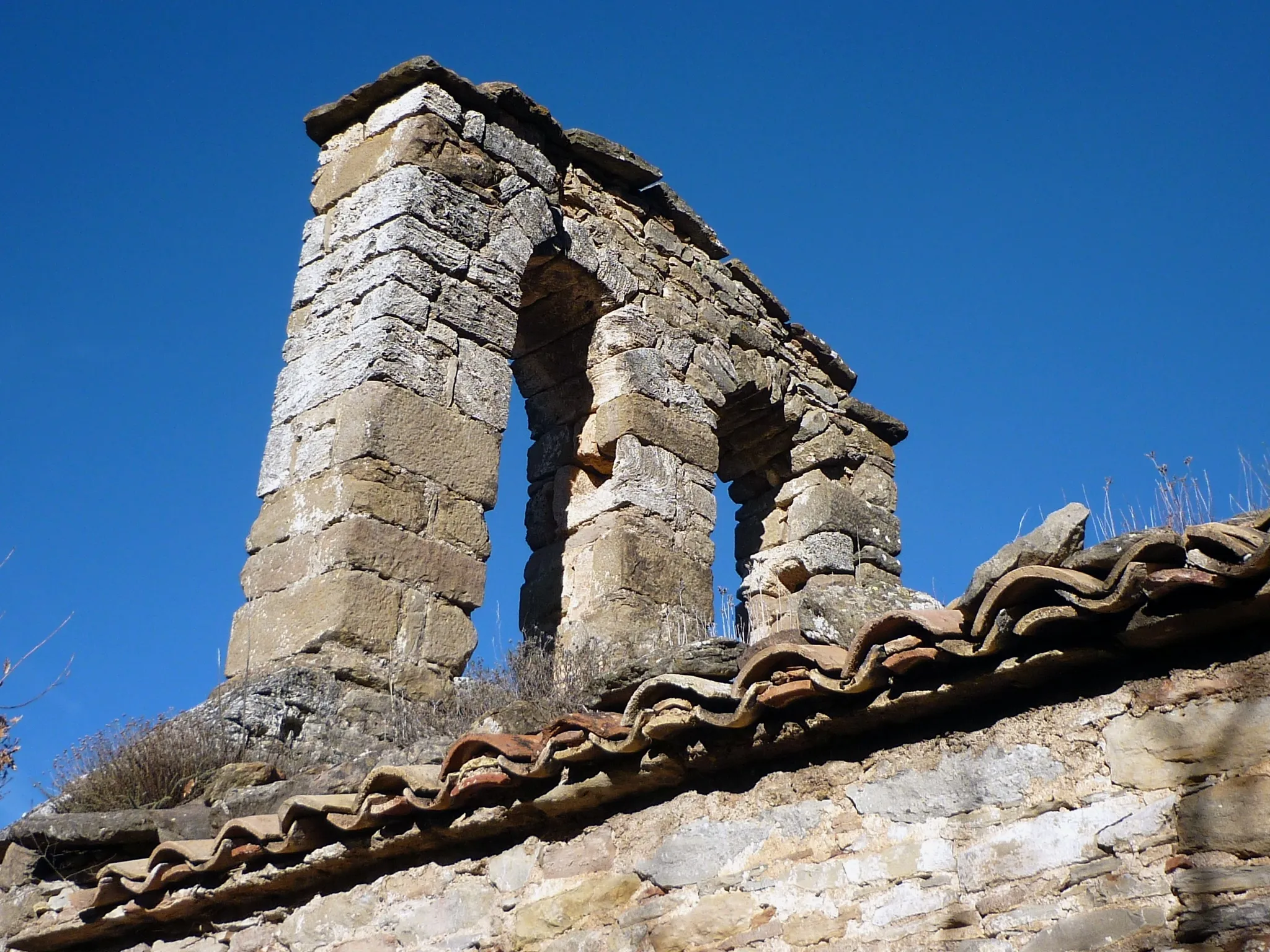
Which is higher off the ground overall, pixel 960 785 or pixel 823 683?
pixel 823 683

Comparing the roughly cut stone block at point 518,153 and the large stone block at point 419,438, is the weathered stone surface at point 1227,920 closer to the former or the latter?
the large stone block at point 419,438

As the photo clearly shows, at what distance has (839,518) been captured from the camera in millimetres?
8906

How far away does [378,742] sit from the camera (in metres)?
5.29

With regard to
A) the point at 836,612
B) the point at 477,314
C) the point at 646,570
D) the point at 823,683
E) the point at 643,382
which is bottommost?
the point at 823,683

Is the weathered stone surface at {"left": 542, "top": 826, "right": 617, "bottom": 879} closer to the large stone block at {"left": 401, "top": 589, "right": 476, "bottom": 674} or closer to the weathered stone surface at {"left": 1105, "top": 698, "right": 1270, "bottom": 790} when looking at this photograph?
the weathered stone surface at {"left": 1105, "top": 698, "right": 1270, "bottom": 790}

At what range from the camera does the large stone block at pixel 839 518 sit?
890cm

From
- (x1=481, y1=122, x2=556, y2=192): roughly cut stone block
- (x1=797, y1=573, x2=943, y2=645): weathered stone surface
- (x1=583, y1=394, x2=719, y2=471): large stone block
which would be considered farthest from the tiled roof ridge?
(x1=481, y1=122, x2=556, y2=192): roughly cut stone block

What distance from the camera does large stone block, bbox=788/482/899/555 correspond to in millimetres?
8898

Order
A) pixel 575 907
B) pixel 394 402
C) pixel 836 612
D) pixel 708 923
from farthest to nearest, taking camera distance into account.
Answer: pixel 394 402 → pixel 836 612 → pixel 575 907 → pixel 708 923

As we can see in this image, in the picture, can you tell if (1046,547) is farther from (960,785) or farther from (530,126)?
(530,126)

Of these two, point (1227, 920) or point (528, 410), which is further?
point (528, 410)

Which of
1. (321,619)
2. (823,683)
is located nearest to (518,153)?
(321,619)

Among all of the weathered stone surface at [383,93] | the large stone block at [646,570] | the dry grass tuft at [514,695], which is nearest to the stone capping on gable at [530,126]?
the weathered stone surface at [383,93]

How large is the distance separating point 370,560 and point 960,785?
10.8 feet
